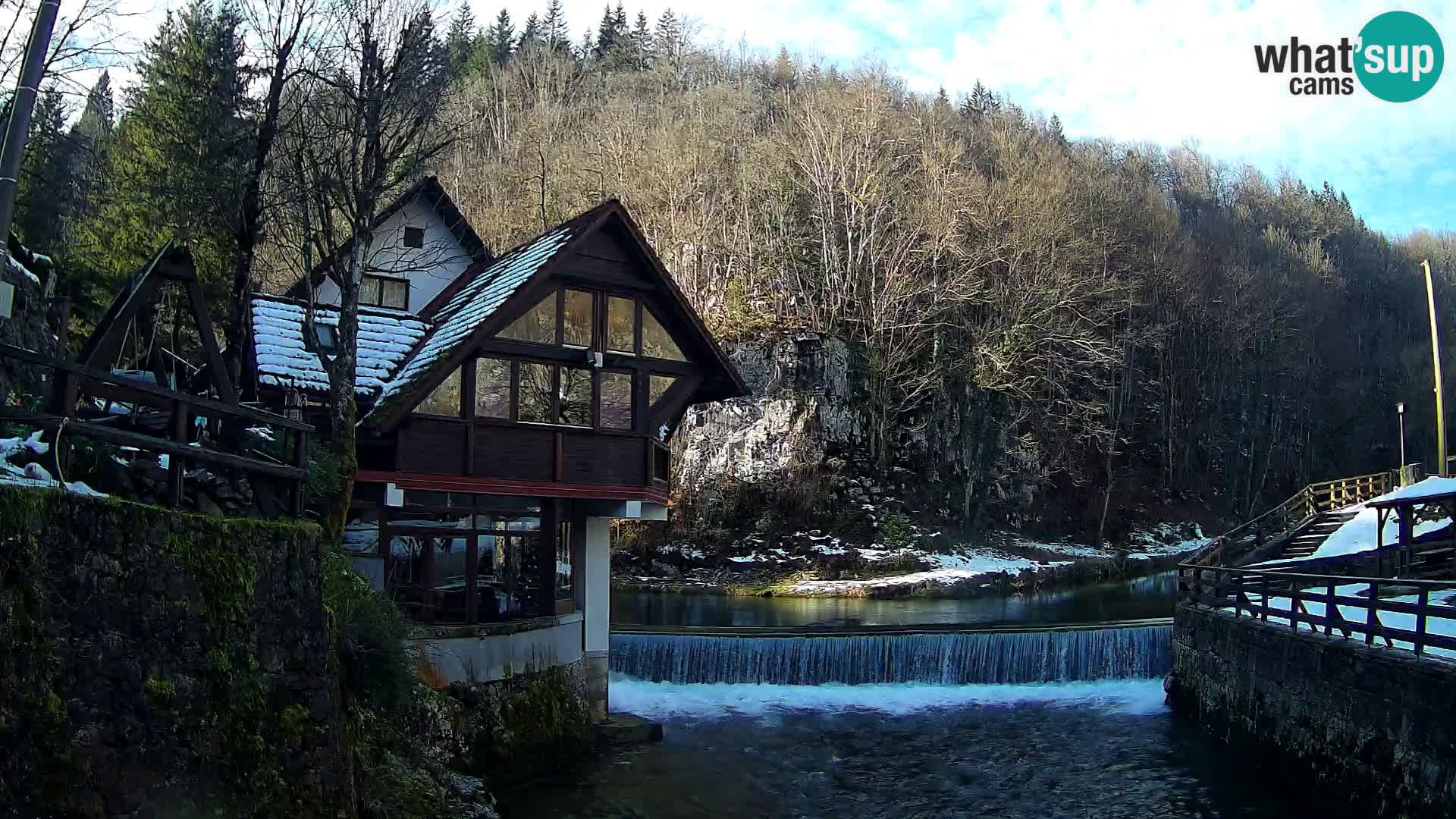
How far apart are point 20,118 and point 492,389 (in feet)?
32.4

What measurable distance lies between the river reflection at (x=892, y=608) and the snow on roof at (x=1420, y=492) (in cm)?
897

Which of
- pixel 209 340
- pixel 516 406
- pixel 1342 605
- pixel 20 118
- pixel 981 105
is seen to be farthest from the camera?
pixel 981 105

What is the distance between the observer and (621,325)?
64.6 ft

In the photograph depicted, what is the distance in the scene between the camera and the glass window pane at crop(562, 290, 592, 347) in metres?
19.1

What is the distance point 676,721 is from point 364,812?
11043 mm

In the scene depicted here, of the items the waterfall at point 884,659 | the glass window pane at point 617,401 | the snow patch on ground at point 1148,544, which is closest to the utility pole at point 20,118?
the glass window pane at point 617,401

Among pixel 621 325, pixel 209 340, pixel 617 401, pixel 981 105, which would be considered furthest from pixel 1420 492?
pixel 981 105

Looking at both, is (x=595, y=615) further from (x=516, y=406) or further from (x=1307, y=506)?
(x=1307, y=506)

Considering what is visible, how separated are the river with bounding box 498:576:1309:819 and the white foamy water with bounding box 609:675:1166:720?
6 cm

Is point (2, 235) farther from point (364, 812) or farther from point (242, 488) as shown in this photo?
point (364, 812)

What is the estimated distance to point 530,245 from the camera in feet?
71.0

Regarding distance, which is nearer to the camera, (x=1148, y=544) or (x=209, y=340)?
(x=209, y=340)

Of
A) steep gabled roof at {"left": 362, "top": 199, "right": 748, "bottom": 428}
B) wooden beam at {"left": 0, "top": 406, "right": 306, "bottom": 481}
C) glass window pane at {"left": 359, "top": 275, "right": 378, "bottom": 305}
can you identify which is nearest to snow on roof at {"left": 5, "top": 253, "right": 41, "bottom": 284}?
steep gabled roof at {"left": 362, "top": 199, "right": 748, "bottom": 428}

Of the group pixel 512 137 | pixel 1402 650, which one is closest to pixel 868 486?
pixel 512 137
